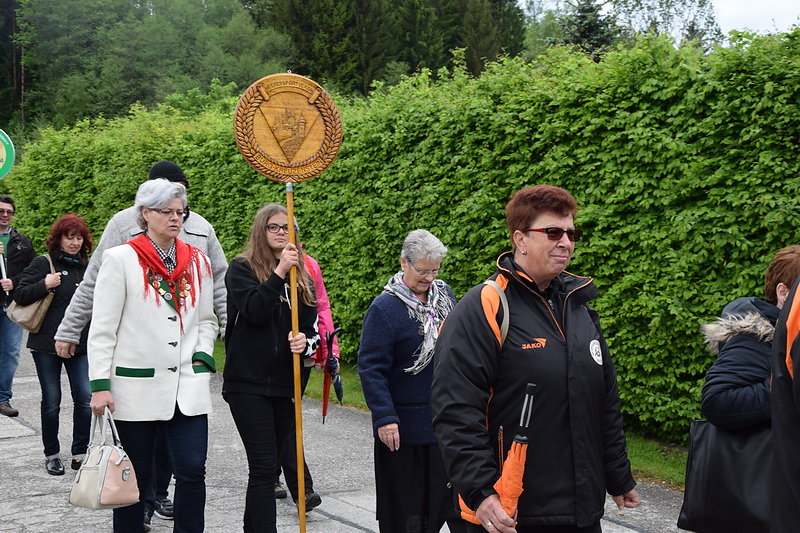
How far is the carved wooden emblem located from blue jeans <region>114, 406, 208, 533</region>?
1.59 metres

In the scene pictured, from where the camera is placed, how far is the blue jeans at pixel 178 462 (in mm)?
4352

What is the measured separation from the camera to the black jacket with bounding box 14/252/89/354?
705 centimetres

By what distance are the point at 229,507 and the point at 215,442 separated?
6.36 ft

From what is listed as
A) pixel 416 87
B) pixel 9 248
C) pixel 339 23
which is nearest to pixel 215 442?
pixel 9 248

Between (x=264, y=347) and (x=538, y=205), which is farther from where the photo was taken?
(x=264, y=347)

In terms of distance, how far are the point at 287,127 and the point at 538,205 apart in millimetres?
2489

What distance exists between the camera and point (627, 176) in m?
7.16

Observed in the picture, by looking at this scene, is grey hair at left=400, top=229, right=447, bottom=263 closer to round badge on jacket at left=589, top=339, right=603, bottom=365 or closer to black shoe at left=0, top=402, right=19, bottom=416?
round badge on jacket at left=589, top=339, right=603, bottom=365

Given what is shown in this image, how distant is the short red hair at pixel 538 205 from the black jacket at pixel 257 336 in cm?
188

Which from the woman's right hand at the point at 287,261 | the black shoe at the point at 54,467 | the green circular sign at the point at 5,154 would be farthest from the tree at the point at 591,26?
the woman's right hand at the point at 287,261

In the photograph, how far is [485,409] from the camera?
302 centimetres

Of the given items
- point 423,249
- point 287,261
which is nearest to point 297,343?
point 287,261

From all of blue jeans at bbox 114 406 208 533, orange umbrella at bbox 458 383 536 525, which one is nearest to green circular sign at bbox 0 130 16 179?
blue jeans at bbox 114 406 208 533

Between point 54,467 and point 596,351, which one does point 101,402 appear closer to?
point 596,351
